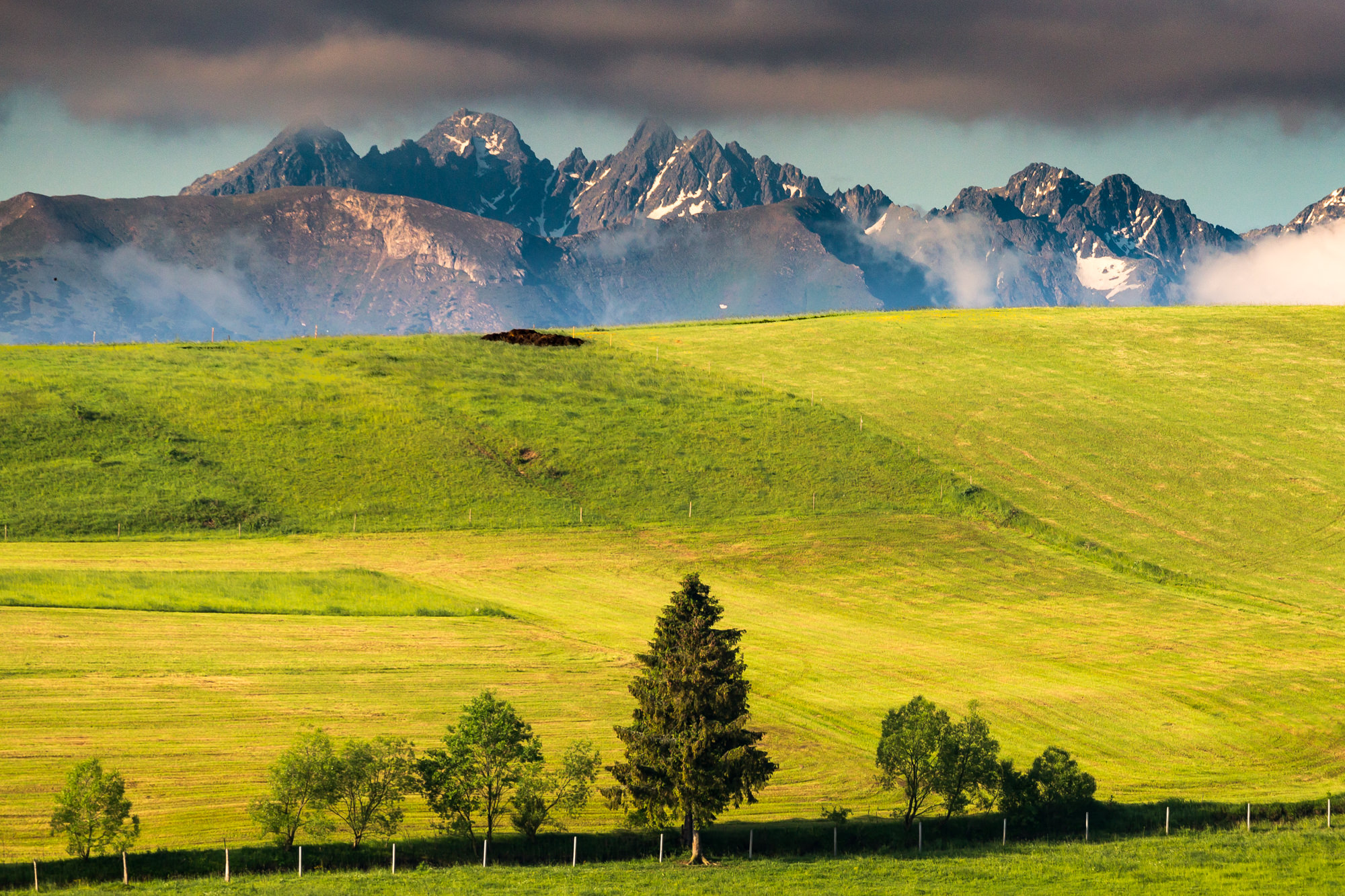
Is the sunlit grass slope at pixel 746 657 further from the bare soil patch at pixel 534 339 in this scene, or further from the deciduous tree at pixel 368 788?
the bare soil patch at pixel 534 339

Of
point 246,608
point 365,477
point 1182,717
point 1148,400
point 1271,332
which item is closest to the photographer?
point 1182,717

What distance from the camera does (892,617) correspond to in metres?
68.0

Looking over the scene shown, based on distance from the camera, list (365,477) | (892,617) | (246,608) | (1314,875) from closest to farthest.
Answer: (1314,875) < (246,608) < (892,617) < (365,477)

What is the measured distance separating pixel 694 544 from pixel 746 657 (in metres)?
22.8

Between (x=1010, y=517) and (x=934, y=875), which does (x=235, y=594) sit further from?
(x=1010, y=517)

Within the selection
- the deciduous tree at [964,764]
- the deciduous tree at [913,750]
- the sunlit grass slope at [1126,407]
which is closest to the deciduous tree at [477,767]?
the deciduous tree at [913,750]

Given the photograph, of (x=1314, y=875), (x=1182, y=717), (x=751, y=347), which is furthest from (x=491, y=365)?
(x=1314, y=875)

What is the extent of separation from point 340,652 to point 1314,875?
38.8m

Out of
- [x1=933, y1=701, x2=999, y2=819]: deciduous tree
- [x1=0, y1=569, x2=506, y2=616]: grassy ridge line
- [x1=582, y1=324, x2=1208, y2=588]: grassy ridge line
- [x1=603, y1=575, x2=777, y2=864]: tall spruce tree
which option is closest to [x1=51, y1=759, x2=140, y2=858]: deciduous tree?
[x1=603, y1=575, x2=777, y2=864]: tall spruce tree

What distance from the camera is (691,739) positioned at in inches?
1489

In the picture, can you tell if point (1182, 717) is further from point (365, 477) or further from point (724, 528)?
point (365, 477)

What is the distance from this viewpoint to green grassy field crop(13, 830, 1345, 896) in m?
33.0

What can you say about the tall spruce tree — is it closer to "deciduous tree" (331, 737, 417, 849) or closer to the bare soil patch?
"deciduous tree" (331, 737, 417, 849)

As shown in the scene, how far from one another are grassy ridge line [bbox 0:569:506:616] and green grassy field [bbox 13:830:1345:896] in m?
28.5
